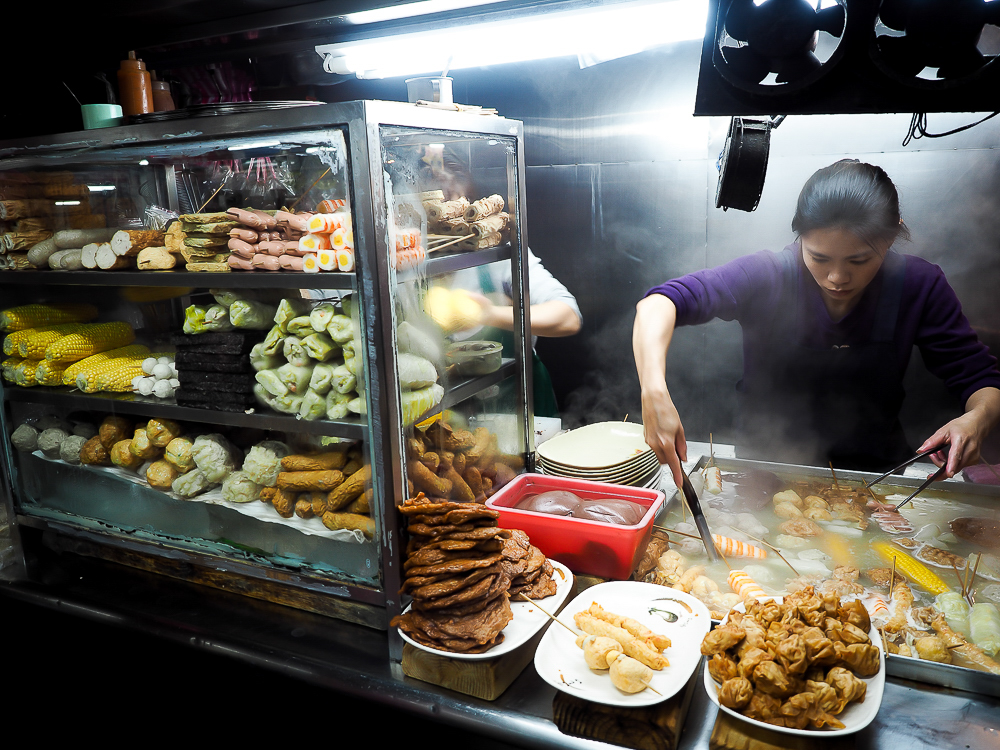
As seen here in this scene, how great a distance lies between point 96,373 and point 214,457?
513mm

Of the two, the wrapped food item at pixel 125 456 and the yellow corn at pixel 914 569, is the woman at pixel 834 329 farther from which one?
the wrapped food item at pixel 125 456

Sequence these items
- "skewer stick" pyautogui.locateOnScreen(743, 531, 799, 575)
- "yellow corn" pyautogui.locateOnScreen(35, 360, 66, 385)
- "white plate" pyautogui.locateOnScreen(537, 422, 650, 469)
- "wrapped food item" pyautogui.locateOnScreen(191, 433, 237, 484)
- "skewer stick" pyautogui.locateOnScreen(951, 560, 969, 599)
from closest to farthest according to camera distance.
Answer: "skewer stick" pyautogui.locateOnScreen(951, 560, 969, 599), "skewer stick" pyautogui.locateOnScreen(743, 531, 799, 575), "wrapped food item" pyautogui.locateOnScreen(191, 433, 237, 484), "yellow corn" pyautogui.locateOnScreen(35, 360, 66, 385), "white plate" pyautogui.locateOnScreen(537, 422, 650, 469)

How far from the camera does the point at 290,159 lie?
1693 millimetres

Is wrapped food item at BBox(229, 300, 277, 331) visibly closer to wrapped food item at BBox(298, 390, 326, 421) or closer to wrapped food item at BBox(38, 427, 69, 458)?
wrapped food item at BBox(298, 390, 326, 421)

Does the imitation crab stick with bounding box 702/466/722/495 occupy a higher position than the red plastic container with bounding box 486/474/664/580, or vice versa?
the red plastic container with bounding box 486/474/664/580

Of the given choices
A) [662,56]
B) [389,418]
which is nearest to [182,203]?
[389,418]

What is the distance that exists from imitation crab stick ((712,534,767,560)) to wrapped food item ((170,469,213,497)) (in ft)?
5.15

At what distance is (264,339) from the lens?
1.85 metres

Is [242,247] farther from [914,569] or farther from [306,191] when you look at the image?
[914,569]

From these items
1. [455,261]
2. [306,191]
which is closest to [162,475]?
[306,191]

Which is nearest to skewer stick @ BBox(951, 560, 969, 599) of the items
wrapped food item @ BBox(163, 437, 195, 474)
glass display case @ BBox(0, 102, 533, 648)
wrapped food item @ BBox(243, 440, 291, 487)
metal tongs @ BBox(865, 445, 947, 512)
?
metal tongs @ BBox(865, 445, 947, 512)

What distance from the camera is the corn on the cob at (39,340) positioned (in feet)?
7.22

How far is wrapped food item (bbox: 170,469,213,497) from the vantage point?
78.0 inches

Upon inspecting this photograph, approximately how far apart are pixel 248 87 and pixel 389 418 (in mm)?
2902
